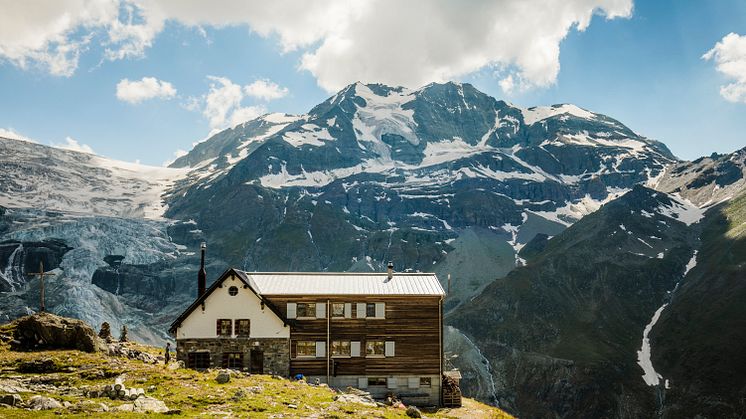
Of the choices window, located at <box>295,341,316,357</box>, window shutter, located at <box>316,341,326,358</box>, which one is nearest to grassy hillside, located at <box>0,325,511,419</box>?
window, located at <box>295,341,316,357</box>

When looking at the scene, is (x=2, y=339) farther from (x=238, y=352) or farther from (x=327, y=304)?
(x=327, y=304)

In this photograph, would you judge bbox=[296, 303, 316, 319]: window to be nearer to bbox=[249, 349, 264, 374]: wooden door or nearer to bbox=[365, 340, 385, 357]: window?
bbox=[249, 349, 264, 374]: wooden door

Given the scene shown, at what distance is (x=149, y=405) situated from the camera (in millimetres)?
33719

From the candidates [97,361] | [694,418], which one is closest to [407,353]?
[97,361]

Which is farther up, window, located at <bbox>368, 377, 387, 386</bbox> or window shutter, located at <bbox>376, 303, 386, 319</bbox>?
window shutter, located at <bbox>376, 303, 386, 319</bbox>

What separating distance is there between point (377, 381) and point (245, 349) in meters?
13.3

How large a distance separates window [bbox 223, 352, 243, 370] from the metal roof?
6.36 metres

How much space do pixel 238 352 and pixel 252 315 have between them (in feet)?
12.0

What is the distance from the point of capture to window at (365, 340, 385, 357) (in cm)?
6425

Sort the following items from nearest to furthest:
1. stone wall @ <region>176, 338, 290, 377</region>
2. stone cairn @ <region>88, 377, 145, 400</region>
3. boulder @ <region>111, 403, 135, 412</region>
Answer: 1. boulder @ <region>111, 403, 135, 412</region>
2. stone cairn @ <region>88, 377, 145, 400</region>
3. stone wall @ <region>176, 338, 290, 377</region>

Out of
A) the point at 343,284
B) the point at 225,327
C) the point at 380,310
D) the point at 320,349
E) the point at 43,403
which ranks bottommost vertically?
the point at 320,349

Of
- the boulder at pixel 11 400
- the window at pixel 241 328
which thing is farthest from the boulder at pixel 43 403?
the window at pixel 241 328

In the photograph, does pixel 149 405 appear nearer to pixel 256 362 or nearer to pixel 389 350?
pixel 256 362

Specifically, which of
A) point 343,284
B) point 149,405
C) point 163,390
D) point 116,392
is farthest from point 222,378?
point 343,284
